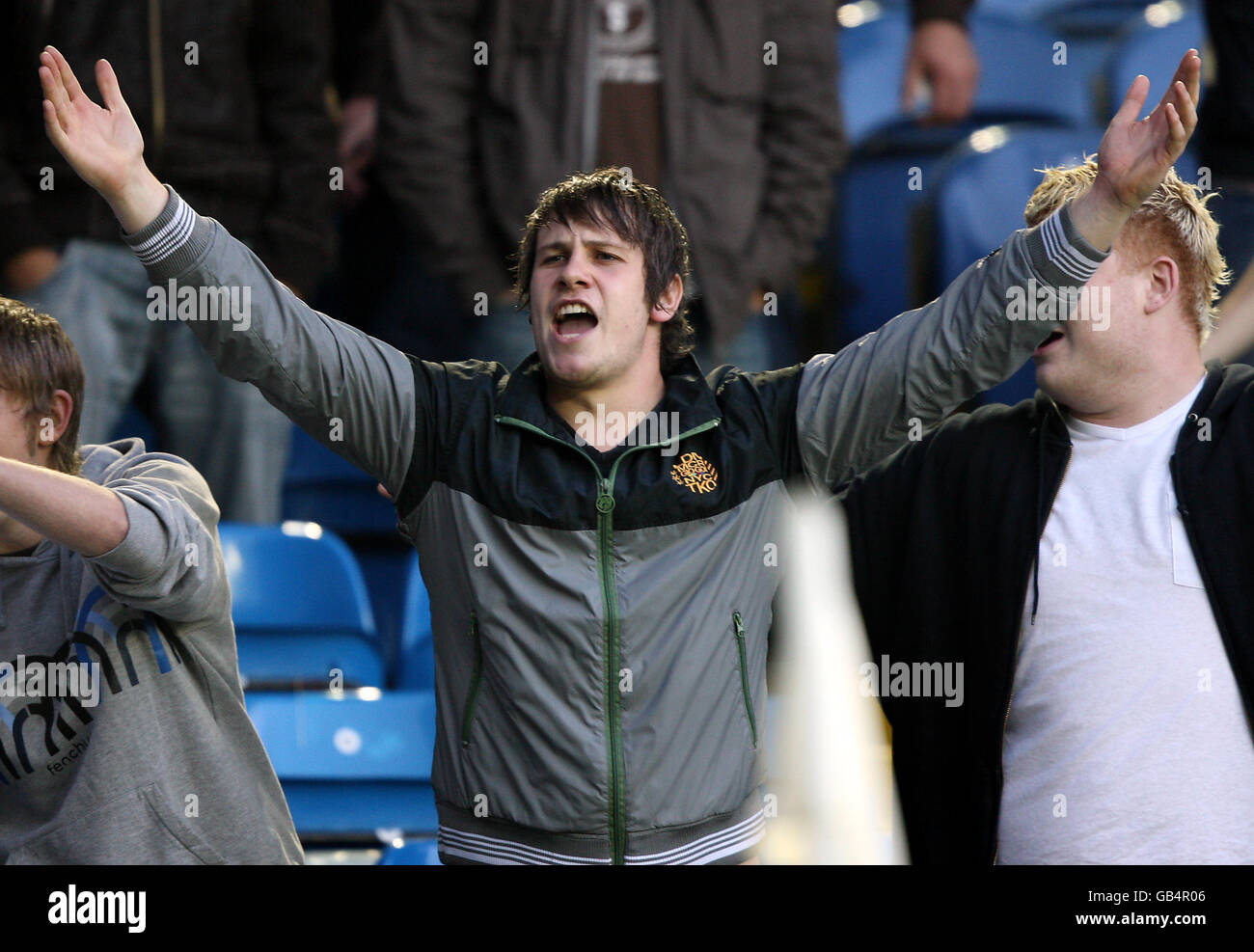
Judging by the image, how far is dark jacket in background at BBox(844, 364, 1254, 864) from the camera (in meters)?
2.52

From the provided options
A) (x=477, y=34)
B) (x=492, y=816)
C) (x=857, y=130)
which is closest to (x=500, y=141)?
(x=477, y=34)

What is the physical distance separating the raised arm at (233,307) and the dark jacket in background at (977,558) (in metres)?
0.95

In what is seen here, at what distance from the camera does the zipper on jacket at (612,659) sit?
89.0 inches

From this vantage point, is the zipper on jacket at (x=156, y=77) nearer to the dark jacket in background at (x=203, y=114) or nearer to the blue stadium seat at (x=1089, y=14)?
the dark jacket in background at (x=203, y=114)

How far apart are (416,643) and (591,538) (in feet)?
5.57

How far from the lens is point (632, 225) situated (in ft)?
8.27

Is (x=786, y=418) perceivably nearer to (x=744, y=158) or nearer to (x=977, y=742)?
(x=977, y=742)

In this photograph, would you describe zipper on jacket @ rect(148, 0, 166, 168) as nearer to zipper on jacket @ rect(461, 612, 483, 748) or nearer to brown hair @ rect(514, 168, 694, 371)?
brown hair @ rect(514, 168, 694, 371)

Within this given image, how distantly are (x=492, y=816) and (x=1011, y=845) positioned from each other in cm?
88

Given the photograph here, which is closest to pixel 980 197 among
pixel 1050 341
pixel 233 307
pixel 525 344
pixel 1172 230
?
pixel 525 344

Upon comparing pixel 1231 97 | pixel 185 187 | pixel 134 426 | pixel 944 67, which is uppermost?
pixel 944 67

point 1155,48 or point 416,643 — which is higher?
point 1155,48

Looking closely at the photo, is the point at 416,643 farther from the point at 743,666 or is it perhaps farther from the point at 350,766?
the point at 743,666

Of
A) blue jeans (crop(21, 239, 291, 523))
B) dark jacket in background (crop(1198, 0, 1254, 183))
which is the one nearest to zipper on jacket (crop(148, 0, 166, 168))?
blue jeans (crop(21, 239, 291, 523))
